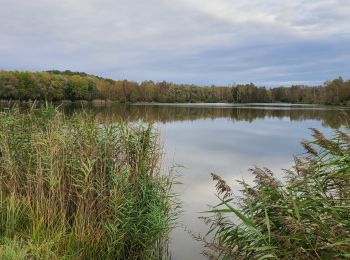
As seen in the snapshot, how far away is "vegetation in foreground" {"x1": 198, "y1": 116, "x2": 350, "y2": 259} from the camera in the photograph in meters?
3.20

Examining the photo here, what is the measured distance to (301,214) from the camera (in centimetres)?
362

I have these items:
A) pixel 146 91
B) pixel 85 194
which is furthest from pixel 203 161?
pixel 146 91

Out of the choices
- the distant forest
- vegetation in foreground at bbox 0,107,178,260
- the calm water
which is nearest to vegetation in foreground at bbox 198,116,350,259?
the calm water

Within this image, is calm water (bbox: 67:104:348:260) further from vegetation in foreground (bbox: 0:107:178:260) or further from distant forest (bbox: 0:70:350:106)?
distant forest (bbox: 0:70:350:106)

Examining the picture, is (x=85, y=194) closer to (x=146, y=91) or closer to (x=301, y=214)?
(x=301, y=214)

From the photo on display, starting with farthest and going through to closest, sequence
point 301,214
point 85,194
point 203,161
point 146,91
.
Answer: point 146,91 → point 203,161 → point 85,194 → point 301,214

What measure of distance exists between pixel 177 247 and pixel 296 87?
141016 millimetres

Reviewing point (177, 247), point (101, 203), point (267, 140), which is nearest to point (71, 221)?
point (101, 203)

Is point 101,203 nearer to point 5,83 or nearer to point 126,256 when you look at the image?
point 126,256

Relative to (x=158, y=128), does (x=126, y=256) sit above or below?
below

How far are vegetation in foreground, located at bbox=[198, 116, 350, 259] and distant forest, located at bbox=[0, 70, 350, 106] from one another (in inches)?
2118

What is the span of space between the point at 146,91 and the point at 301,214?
112184 millimetres

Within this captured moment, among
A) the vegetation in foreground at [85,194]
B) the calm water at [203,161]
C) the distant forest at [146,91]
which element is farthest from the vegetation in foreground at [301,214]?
the distant forest at [146,91]

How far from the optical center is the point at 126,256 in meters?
5.97
